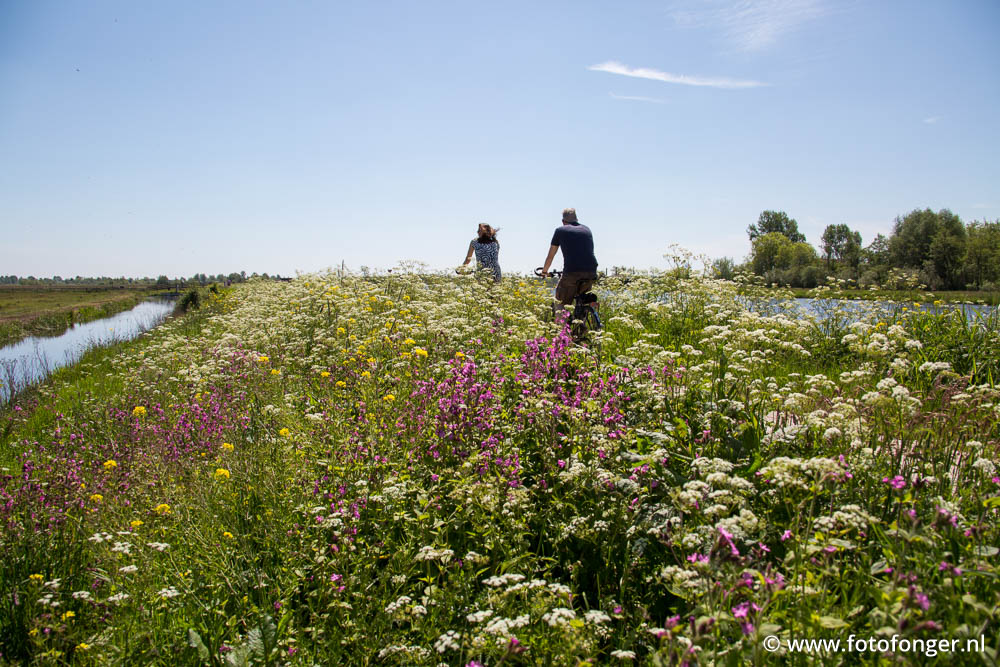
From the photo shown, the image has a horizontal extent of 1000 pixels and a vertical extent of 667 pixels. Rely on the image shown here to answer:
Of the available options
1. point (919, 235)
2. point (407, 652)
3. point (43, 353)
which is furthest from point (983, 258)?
point (43, 353)

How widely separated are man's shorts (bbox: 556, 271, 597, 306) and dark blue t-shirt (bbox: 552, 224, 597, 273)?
0.09 m

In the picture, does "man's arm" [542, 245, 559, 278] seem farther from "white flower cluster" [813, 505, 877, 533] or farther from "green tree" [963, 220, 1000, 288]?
"green tree" [963, 220, 1000, 288]

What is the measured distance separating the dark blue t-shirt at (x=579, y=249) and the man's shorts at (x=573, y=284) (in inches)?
3.4

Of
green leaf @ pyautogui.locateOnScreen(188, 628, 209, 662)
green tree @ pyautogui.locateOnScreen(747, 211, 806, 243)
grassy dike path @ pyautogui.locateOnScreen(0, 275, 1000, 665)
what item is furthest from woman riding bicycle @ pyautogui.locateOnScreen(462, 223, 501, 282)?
green tree @ pyautogui.locateOnScreen(747, 211, 806, 243)

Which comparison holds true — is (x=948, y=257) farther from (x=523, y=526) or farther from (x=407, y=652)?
(x=407, y=652)

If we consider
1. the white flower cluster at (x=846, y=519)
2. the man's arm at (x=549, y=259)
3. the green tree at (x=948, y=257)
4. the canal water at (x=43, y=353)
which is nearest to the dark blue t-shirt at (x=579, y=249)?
the man's arm at (x=549, y=259)

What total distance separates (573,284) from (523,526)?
6243 millimetres

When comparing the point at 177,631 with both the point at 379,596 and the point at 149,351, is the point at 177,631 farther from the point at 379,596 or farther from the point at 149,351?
the point at 149,351

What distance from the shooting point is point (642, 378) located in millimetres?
4414

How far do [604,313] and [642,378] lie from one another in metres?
7.56

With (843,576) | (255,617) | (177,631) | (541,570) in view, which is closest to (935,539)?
(843,576)

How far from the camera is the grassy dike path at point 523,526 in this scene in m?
2.10

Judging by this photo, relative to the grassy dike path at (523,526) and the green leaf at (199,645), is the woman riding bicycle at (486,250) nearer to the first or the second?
the grassy dike path at (523,526)

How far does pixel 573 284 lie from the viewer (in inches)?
348
